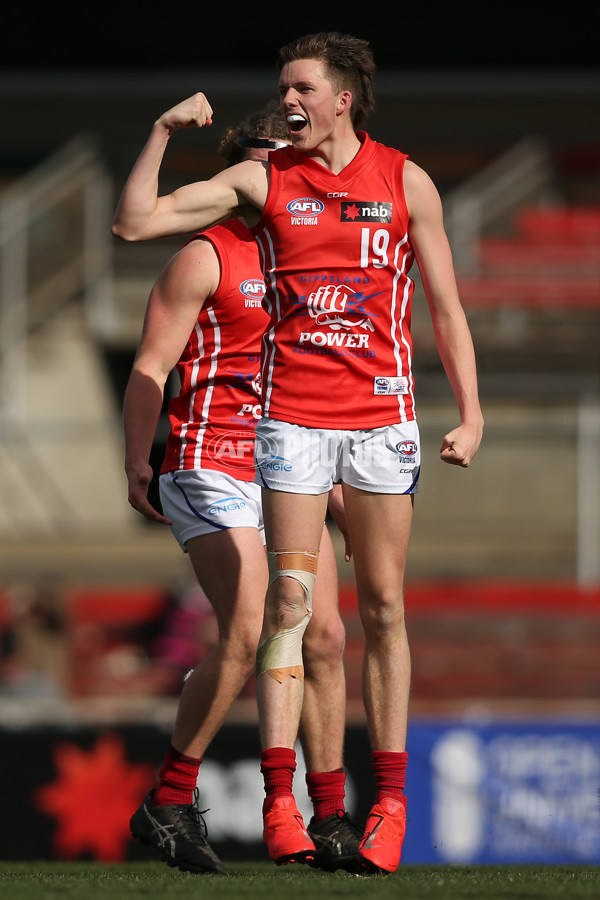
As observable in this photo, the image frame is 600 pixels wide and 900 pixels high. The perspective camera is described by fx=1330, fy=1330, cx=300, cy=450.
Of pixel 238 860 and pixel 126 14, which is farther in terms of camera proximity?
pixel 126 14

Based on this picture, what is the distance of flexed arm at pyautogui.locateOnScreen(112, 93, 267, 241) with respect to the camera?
3227 millimetres

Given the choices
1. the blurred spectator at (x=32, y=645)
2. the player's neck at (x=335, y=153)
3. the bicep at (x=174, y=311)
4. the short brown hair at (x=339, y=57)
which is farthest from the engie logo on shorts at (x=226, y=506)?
the blurred spectator at (x=32, y=645)

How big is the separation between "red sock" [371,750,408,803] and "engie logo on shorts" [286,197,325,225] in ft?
4.41

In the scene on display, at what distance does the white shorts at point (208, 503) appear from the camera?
380 centimetres

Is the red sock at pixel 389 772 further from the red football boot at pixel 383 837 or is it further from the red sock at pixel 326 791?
the red sock at pixel 326 791

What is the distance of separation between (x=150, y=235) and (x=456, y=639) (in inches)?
278

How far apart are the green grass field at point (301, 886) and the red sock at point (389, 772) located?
21 centimetres

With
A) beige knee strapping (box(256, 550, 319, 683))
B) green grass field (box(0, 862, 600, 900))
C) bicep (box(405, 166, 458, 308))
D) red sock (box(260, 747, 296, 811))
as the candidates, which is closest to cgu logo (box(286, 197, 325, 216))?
bicep (box(405, 166, 458, 308))

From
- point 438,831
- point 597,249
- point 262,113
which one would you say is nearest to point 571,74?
point 597,249

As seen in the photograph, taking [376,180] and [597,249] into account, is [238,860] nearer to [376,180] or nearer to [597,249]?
[376,180]

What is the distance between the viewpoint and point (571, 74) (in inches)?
673

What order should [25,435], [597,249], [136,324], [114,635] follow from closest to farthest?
1. [114,635]
2. [25,435]
3. [597,249]
4. [136,324]

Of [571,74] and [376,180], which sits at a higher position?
[571,74]

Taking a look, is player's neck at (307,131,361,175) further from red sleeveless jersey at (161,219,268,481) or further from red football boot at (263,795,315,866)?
red football boot at (263,795,315,866)
